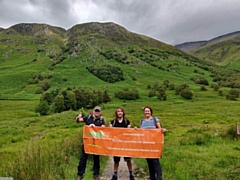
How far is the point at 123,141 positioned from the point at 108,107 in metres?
73.9

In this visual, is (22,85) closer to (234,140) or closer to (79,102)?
(79,102)

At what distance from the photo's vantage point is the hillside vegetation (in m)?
9.00

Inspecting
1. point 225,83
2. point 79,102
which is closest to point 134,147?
point 79,102

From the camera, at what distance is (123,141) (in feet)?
27.7

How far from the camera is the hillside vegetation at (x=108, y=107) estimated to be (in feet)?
29.5

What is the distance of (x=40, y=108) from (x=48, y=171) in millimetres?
66907

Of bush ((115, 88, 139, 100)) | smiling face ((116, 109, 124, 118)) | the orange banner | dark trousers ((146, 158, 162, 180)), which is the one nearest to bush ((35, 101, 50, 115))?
bush ((115, 88, 139, 100))

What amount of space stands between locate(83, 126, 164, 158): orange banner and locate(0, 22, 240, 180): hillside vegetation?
1380 mm

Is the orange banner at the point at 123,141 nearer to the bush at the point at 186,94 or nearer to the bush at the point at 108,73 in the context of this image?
the bush at the point at 186,94

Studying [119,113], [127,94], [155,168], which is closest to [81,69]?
[127,94]

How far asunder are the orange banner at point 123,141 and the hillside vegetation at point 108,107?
1.38 meters

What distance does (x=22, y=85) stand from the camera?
12212cm

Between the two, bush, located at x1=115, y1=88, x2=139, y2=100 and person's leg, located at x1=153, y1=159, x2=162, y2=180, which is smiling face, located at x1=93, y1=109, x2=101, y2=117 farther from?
bush, located at x1=115, y1=88, x2=139, y2=100

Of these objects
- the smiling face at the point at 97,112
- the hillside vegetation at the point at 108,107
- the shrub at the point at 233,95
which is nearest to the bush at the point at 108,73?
the hillside vegetation at the point at 108,107
